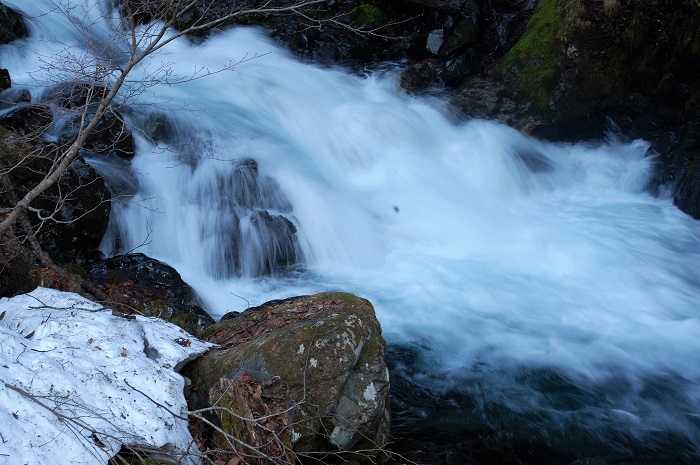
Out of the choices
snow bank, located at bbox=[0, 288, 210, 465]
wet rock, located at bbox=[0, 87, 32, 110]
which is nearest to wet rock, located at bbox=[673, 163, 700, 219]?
snow bank, located at bbox=[0, 288, 210, 465]

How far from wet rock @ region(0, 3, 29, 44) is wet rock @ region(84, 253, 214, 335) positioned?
18.1ft

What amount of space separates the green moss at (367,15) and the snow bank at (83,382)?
29.8 ft

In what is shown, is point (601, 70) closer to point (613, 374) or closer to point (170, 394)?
point (613, 374)

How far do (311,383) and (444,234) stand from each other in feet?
16.8

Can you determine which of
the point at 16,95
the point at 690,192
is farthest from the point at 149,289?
the point at 690,192

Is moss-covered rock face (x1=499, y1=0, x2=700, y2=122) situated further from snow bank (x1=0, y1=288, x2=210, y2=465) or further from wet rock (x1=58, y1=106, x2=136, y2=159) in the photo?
snow bank (x1=0, y1=288, x2=210, y2=465)

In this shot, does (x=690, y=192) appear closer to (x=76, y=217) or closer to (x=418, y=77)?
(x=418, y=77)

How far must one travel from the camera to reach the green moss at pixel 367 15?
39.2 ft

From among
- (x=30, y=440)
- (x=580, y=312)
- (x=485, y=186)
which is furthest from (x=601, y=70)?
(x=30, y=440)

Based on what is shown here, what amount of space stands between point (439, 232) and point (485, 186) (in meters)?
1.54

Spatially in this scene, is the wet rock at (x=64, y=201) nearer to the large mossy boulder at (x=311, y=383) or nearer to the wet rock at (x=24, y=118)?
the wet rock at (x=24, y=118)

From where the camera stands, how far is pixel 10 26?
31.9ft

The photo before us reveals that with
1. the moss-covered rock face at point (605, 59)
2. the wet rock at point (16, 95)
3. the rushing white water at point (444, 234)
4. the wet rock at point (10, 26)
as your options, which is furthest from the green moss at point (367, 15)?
the wet rock at point (16, 95)

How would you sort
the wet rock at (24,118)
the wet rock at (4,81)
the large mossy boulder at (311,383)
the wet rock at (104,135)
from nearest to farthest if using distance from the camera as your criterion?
the large mossy boulder at (311,383), the wet rock at (24,118), the wet rock at (104,135), the wet rock at (4,81)
